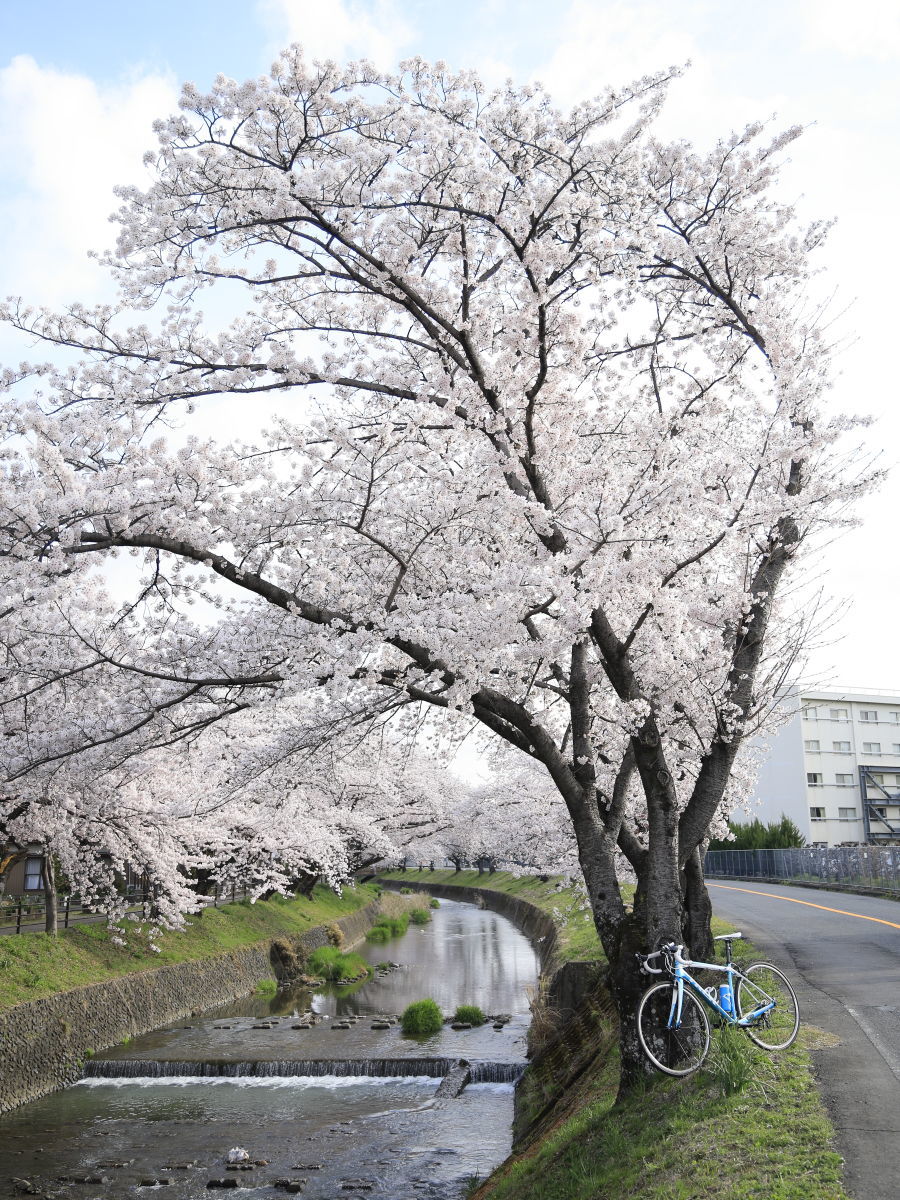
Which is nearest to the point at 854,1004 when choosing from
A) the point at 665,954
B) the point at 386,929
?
the point at 665,954

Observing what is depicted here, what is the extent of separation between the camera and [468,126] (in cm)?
739

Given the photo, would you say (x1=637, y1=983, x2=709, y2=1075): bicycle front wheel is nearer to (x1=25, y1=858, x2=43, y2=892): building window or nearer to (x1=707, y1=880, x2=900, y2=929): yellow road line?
(x1=707, y1=880, x2=900, y2=929): yellow road line

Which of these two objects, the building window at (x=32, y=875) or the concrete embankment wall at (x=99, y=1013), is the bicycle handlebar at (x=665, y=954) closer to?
the concrete embankment wall at (x=99, y=1013)

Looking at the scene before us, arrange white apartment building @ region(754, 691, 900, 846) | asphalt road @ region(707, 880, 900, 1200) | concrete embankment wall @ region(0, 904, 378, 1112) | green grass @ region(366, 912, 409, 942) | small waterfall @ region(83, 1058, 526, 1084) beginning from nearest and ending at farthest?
asphalt road @ region(707, 880, 900, 1200) → concrete embankment wall @ region(0, 904, 378, 1112) → small waterfall @ region(83, 1058, 526, 1084) → green grass @ region(366, 912, 409, 942) → white apartment building @ region(754, 691, 900, 846)

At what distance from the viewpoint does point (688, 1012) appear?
7.96 metres

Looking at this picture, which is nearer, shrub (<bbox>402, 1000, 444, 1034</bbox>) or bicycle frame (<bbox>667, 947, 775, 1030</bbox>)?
bicycle frame (<bbox>667, 947, 775, 1030</bbox>)

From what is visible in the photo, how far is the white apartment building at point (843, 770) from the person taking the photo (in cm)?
6006

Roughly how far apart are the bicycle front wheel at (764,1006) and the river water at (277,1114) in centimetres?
464

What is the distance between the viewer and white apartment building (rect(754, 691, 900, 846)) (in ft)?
197

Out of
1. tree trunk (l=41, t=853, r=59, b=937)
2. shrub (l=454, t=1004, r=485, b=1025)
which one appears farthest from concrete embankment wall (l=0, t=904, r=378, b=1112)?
shrub (l=454, t=1004, r=485, b=1025)

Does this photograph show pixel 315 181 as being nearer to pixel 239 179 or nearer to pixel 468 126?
pixel 239 179

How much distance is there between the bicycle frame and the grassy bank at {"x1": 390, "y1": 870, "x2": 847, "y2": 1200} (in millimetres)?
172

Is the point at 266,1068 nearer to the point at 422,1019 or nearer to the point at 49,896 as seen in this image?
the point at 422,1019

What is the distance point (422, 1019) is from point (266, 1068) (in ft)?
13.4
